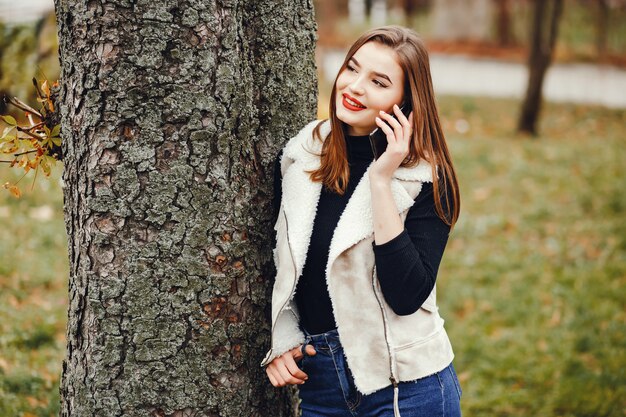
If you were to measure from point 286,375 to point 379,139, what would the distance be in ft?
2.83

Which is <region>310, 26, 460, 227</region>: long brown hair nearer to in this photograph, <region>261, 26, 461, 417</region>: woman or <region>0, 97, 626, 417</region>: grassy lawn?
<region>261, 26, 461, 417</region>: woman

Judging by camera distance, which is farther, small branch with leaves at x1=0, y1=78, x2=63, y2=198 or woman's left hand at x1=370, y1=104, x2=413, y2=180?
small branch with leaves at x1=0, y1=78, x2=63, y2=198

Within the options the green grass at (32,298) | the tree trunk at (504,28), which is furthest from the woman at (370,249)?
the tree trunk at (504,28)

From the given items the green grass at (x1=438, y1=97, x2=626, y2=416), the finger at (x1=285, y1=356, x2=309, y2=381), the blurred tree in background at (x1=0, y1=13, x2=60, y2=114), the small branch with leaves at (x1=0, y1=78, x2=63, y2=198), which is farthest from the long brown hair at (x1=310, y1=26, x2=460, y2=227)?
the blurred tree in background at (x1=0, y1=13, x2=60, y2=114)

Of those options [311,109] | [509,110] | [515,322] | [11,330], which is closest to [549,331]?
[515,322]

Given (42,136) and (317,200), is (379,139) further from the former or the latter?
(42,136)

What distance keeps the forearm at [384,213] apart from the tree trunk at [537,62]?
9.95 meters

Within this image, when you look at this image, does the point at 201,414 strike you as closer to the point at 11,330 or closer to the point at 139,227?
the point at 139,227

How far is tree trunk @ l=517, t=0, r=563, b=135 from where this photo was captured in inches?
447

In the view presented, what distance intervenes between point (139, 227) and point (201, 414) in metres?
0.69

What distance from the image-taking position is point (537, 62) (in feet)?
37.4

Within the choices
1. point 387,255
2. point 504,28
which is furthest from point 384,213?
point 504,28

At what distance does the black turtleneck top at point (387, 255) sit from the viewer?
2.14 m

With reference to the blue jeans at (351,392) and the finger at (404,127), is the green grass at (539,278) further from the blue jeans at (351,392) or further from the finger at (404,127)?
the finger at (404,127)
